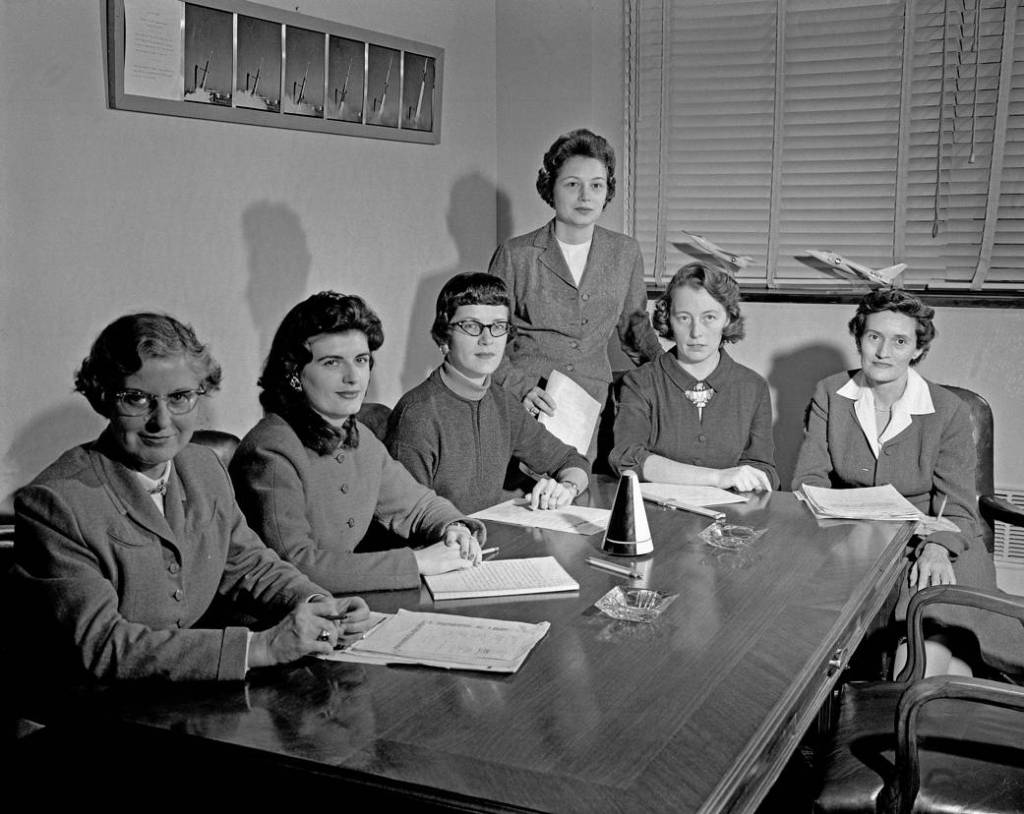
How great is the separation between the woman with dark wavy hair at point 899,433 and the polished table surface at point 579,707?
102cm

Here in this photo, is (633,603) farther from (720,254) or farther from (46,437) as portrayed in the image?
(720,254)

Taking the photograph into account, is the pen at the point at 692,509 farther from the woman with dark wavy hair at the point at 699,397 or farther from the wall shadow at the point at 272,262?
the wall shadow at the point at 272,262

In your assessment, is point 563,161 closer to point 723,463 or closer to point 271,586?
point 723,463

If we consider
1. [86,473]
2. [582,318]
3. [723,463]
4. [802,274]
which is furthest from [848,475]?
[86,473]

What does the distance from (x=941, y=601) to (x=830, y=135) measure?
2400 millimetres

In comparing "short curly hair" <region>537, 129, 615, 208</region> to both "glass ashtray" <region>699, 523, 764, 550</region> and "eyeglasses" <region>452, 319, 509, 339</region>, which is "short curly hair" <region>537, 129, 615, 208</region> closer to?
"eyeglasses" <region>452, 319, 509, 339</region>

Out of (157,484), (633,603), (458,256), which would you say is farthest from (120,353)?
(458,256)

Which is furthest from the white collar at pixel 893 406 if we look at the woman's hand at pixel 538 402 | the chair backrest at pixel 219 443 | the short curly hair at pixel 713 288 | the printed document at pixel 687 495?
the chair backrest at pixel 219 443

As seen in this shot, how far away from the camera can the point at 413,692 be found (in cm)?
158

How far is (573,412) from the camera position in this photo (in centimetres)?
346

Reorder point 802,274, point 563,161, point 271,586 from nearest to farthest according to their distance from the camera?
point 271,586 → point 563,161 → point 802,274

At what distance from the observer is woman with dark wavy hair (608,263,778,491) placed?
10.5 ft

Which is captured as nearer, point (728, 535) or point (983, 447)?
point (728, 535)

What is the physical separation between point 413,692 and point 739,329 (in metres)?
2.02
